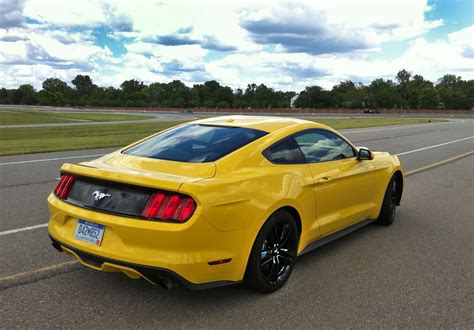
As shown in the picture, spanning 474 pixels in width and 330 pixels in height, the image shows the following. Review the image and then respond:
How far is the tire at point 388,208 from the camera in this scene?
5812mm

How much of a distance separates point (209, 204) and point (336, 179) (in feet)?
6.08

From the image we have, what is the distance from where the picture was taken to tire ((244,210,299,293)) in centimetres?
360

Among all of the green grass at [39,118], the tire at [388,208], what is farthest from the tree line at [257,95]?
the tire at [388,208]

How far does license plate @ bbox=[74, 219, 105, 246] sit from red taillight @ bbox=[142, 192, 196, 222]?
0.39 meters

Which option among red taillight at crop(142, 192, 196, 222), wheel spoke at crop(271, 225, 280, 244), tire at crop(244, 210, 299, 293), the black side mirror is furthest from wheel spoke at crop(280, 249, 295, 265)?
the black side mirror

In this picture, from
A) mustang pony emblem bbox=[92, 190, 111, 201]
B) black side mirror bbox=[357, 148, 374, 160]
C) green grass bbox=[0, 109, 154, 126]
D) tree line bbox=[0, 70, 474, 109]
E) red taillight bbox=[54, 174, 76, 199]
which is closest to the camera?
mustang pony emblem bbox=[92, 190, 111, 201]

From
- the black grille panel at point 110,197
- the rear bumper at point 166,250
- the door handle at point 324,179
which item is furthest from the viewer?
the door handle at point 324,179

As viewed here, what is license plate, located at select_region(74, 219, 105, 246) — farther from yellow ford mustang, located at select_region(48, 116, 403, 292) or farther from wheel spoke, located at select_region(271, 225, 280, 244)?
wheel spoke, located at select_region(271, 225, 280, 244)

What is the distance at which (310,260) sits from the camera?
15.1ft

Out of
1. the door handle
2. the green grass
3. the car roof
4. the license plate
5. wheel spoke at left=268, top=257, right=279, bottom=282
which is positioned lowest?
the green grass

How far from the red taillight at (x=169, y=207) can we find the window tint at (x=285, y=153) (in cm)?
106

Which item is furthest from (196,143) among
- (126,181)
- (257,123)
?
(126,181)

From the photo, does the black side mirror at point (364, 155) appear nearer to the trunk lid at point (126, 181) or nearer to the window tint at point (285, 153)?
the window tint at point (285, 153)

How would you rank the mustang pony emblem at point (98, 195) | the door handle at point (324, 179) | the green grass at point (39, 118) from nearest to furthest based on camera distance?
1. the mustang pony emblem at point (98, 195)
2. the door handle at point (324, 179)
3. the green grass at point (39, 118)
